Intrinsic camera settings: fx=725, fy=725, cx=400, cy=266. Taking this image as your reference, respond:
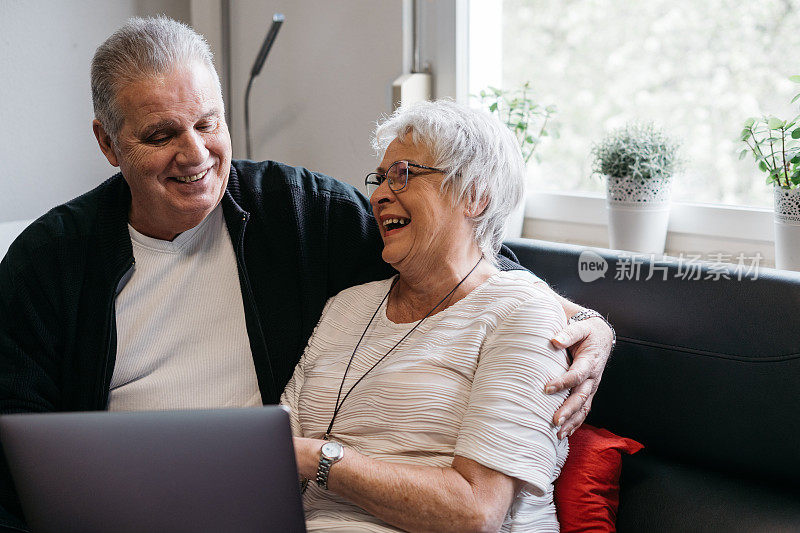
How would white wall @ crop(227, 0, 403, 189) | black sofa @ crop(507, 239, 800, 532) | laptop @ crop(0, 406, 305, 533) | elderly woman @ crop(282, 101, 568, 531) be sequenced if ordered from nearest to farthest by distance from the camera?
1. laptop @ crop(0, 406, 305, 533)
2. elderly woman @ crop(282, 101, 568, 531)
3. black sofa @ crop(507, 239, 800, 532)
4. white wall @ crop(227, 0, 403, 189)

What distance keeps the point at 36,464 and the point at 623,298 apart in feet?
3.85

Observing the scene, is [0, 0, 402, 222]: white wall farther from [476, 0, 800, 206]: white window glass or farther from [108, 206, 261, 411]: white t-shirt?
[108, 206, 261, 411]: white t-shirt

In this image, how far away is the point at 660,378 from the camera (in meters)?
1.52

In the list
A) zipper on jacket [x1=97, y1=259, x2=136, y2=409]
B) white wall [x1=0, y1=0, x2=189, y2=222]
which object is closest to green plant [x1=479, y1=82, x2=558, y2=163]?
zipper on jacket [x1=97, y1=259, x2=136, y2=409]

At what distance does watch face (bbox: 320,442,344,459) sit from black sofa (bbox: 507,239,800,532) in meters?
0.65

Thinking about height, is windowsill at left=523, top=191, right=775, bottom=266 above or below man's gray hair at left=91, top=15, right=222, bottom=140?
below

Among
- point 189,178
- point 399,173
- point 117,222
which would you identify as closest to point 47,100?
point 117,222

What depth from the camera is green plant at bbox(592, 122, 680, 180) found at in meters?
2.02

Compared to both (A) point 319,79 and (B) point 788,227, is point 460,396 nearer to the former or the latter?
(B) point 788,227

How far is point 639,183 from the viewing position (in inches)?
79.6

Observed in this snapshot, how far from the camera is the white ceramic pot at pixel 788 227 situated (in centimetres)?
173

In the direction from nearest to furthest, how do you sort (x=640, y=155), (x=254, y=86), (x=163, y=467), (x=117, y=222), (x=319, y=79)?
(x=163, y=467) < (x=117, y=222) < (x=640, y=155) < (x=319, y=79) < (x=254, y=86)

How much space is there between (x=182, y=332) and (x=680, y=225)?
145 centimetres

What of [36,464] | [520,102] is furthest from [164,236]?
[520,102]
